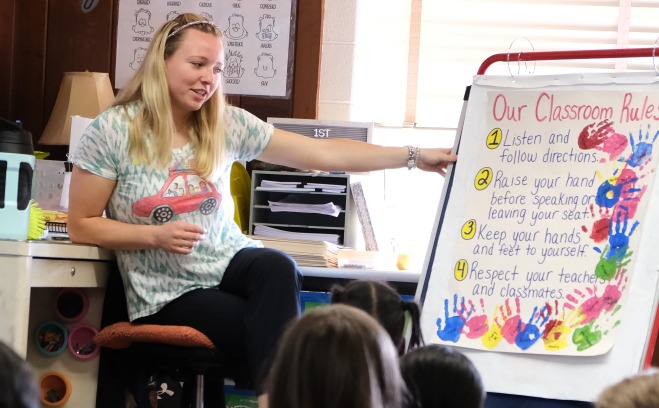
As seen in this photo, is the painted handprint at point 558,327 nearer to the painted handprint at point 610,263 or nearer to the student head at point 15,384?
the painted handprint at point 610,263

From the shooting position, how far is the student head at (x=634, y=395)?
1.17 metres

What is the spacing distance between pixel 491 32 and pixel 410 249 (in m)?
0.84

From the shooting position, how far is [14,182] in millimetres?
2100

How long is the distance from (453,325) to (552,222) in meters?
0.34

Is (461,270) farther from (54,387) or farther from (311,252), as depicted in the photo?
(54,387)

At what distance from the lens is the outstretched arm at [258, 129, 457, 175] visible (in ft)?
8.51

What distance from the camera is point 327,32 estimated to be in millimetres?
3627

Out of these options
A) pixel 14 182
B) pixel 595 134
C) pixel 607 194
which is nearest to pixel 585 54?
pixel 595 134

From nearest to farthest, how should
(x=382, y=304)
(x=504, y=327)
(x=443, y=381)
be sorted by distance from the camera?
(x=443, y=381), (x=382, y=304), (x=504, y=327)

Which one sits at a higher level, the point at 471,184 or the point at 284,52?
the point at 284,52

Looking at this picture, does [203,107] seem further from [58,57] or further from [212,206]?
[58,57]

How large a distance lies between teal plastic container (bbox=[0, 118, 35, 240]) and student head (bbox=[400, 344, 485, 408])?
0.95m

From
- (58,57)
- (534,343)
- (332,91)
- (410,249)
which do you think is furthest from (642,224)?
(58,57)

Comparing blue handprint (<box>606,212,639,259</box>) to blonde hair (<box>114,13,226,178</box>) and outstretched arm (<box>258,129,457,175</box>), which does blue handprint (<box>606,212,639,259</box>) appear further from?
blonde hair (<box>114,13,226,178</box>)
